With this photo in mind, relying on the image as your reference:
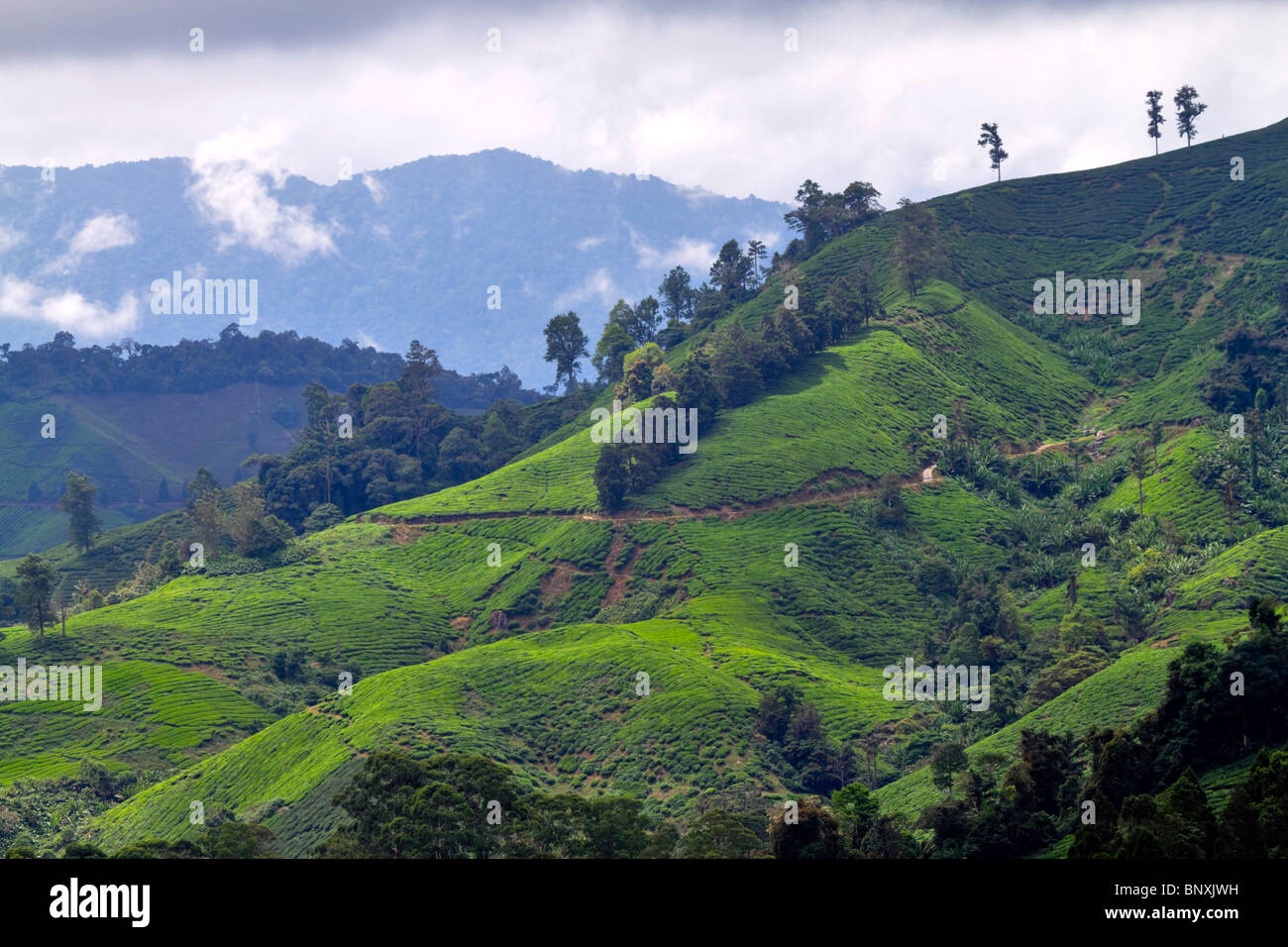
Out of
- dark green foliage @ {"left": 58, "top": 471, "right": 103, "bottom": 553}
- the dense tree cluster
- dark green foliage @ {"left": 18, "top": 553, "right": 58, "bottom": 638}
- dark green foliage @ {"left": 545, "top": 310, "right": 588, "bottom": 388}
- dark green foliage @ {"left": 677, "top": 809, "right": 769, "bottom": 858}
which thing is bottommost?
dark green foliage @ {"left": 677, "top": 809, "right": 769, "bottom": 858}

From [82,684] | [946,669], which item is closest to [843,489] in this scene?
[946,669]

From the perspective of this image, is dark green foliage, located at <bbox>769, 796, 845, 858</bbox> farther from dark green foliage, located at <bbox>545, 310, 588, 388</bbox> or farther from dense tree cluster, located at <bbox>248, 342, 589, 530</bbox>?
dark green foliage, located at <bbox>545, 310, 588, 388</bbox>

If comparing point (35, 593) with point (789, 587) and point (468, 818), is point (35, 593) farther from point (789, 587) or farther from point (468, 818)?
point (468, 818)

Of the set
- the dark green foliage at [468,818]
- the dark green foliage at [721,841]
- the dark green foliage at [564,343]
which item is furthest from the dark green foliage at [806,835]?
the dark green foliage at [564,343]

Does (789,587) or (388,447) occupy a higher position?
(388,447)

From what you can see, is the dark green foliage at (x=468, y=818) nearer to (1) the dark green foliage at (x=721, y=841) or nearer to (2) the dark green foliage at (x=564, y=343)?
(1) the dark green foliage at (x=721, y=841)

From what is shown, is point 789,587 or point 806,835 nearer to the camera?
point 806,835

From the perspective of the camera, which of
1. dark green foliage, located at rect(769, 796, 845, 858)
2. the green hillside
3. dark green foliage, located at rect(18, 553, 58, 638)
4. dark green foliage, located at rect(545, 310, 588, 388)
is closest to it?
dark green foliage, located at rect(769, 796, 845, 858)

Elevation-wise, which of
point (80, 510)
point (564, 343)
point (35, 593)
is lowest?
point (35, 593)

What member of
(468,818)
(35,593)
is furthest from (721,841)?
(35,593)

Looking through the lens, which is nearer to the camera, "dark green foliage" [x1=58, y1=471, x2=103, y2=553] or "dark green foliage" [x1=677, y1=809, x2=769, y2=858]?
"dark green foliage" [x1=677, y1=809, x2=769, y2=858]

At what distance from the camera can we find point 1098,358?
419 ft

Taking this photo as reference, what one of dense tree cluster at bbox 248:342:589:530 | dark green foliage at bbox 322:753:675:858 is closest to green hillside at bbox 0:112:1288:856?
dark green foliage at bbox 322:753:675:858
